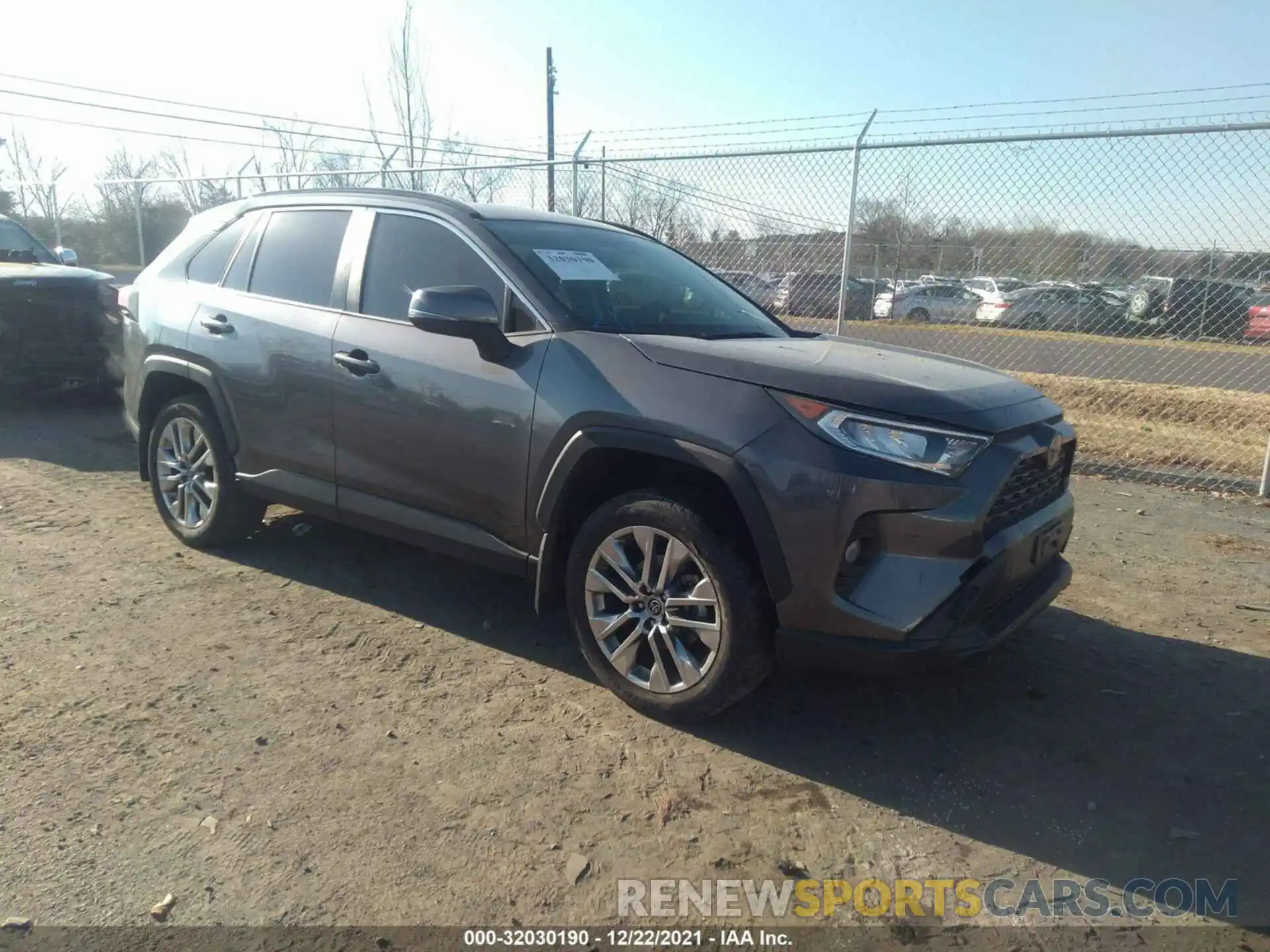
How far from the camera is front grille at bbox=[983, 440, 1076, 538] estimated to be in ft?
9.74

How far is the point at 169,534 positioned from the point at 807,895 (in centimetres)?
417

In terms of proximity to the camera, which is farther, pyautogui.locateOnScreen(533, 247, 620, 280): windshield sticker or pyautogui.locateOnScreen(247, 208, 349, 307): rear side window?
pyautogui.locateOnScreen(247, 208, 349, 307): rear side window

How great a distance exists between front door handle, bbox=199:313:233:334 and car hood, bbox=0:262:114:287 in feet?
15.7

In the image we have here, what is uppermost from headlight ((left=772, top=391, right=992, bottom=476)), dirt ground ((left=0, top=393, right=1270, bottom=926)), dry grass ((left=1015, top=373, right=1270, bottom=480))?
headlight ((left=772, top=391, right=992, bottom=476))

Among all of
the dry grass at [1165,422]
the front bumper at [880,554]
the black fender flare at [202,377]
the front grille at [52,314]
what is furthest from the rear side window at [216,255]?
the dry grass at [1165,422]

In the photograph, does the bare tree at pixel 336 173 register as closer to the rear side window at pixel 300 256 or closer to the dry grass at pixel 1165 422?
the rear side window at pixel 300 256

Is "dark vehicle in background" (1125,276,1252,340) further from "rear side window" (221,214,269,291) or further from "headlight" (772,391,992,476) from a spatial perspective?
"rear side window" (221,214,269,291)

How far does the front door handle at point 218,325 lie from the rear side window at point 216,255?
236 mm

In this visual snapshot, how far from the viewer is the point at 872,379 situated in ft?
9.88

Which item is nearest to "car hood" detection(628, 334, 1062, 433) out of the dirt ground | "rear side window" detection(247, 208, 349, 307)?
the dirt ground

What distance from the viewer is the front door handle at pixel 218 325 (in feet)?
14.5

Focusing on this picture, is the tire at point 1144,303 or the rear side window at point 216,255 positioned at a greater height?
the rear side window at point 216,255

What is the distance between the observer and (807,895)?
2436 millimetres

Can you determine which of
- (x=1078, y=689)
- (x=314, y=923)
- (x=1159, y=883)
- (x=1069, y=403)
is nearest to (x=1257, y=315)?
(x=1069, y=403)
